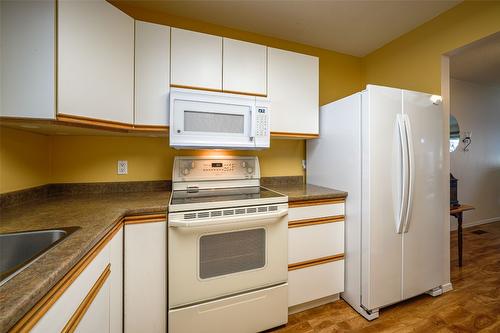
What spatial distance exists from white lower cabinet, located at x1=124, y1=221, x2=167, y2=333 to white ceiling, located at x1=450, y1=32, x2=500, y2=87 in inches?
128

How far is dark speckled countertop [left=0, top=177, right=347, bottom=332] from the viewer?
1.69 feet

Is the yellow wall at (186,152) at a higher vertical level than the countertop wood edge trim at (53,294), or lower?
higher

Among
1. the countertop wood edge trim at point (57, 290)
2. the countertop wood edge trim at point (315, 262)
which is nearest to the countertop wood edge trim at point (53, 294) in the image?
the countertop wood edge trim at point (57, 290)

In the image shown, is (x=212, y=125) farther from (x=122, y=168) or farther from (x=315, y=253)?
(x=315, y=253)

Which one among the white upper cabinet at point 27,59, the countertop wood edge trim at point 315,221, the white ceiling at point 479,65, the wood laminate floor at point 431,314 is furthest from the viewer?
the white ceiling at point 479,65

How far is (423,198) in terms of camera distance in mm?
1783

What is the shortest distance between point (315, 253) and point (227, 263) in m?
0.74

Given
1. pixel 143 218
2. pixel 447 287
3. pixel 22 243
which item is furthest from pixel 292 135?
pixel 447 287

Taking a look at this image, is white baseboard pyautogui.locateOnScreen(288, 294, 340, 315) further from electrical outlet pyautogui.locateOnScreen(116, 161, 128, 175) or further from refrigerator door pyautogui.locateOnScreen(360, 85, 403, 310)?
electrical outlet pyautogui.locateOnScreen(116, 161, 128, 175)

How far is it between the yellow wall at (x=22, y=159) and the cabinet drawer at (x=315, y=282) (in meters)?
1.92

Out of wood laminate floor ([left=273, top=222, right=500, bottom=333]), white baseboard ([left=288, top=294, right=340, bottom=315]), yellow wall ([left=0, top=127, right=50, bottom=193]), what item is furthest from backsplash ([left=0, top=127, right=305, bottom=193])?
wood laminate floor ([left=273, top=222, right=500, bottom=333])

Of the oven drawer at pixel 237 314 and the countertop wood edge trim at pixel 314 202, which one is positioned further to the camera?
the countertop wood edge trim at pixel 314 202

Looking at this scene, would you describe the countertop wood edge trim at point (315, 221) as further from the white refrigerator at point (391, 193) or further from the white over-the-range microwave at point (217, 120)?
the white over-the-range microwave at point (217, 120)

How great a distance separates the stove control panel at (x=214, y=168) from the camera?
1.81m
